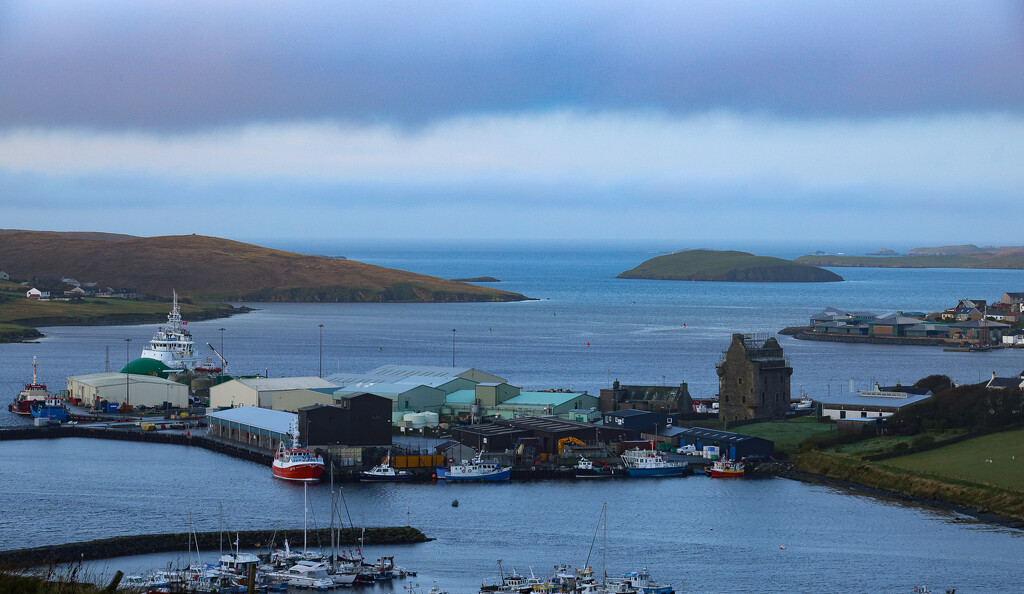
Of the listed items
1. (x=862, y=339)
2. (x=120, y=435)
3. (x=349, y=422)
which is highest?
(x=862, y=339)

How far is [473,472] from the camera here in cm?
4072

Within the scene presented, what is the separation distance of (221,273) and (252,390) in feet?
384

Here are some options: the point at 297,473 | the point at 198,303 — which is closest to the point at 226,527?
the point at 297,473

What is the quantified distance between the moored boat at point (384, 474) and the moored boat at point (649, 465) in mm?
7116

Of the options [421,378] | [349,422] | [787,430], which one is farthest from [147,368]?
[787,430]

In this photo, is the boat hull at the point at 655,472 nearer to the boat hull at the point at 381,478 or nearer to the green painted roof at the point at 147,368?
the boat hull at the point at 381,478

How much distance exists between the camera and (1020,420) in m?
43.1

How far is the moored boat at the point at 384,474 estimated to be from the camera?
40.2 m

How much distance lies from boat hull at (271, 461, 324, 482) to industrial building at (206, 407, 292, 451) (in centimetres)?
354

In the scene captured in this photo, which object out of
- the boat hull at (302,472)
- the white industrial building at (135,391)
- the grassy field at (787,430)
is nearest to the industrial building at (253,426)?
the boat hull at (302,472)

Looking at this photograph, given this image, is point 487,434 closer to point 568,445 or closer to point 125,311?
point 568,445

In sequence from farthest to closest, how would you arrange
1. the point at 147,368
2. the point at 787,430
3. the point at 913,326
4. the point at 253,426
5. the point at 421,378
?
the point at 913,326 < the point at 147,368 < the point at 421,378 < the point at 787,430 < the point at 253,426

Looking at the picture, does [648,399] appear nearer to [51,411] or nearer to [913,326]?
[51,411]

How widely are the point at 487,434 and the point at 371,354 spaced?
4168 cm
